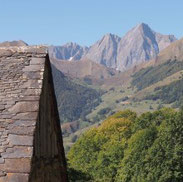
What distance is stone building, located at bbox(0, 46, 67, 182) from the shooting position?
7078 mm

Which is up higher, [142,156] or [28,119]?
[142,156]

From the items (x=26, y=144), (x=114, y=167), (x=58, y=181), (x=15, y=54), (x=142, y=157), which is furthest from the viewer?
(x=114, y=167)

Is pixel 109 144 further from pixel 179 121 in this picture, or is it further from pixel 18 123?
pixel 18 123

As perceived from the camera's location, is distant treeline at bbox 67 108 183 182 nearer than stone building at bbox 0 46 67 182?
No

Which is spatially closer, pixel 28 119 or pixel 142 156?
pixel 28 119

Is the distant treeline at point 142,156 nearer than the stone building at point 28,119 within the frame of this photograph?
No

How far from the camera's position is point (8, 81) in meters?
8.51

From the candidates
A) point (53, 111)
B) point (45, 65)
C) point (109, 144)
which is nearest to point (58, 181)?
point (53, 111)

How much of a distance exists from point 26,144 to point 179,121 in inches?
2279

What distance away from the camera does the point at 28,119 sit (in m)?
7.61

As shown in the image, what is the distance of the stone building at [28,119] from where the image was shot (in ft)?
23.2

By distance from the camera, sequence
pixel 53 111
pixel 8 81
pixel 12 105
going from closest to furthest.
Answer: pixel 12 105
pixel 8 81
pixel 53 111

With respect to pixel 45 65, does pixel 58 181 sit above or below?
below

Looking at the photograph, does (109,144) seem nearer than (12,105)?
No
